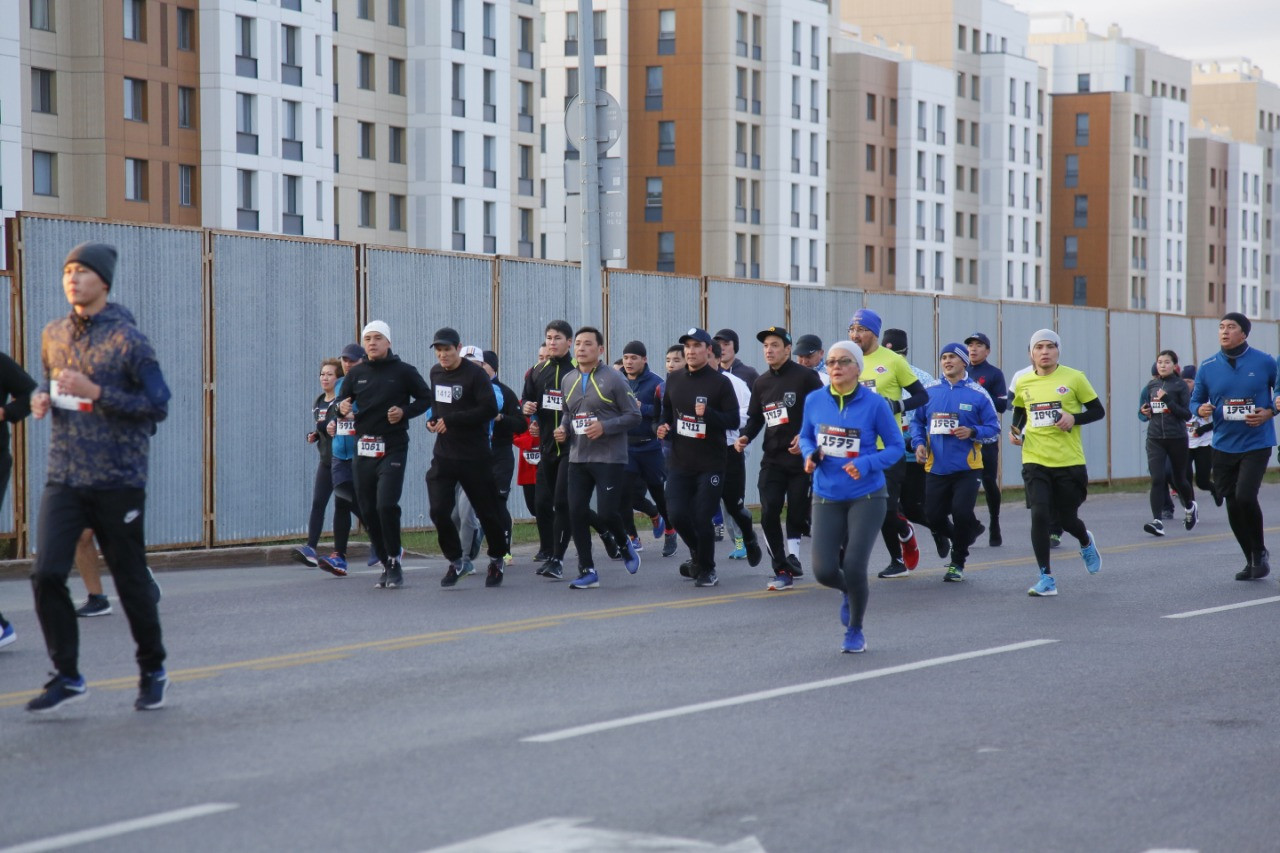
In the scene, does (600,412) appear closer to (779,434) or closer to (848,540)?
(779,434)

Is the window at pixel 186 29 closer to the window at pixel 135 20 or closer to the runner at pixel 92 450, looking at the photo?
the window at pixel 135 20

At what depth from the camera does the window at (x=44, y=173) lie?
61531 millimetres

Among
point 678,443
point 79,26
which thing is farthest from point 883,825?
point 79,26

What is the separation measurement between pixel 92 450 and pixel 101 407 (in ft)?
0.68

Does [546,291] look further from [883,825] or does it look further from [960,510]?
[883,825]

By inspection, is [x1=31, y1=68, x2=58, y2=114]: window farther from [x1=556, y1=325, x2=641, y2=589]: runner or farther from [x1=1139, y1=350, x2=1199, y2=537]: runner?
[x1=556, y1=325, x2=641, y2=589]: runner

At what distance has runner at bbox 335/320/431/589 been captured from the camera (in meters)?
14.9

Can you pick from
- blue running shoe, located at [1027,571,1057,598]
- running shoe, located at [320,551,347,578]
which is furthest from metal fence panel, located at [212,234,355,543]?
blue running shoe, located at [1027,571,1057,598]

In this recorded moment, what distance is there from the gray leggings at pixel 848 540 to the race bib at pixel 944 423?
4702 millimetres

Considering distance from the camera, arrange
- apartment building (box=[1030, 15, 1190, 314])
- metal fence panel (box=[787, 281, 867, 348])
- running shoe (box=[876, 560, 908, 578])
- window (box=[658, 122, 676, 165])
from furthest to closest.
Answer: apartment building (box=[1030, 15, 1190, 314]) → window (box=[658, 122, 676, 165]) → metal fence panel (box=[787, 281, 867, 348]) → running shoe (box=[876, 560, 908, 578])

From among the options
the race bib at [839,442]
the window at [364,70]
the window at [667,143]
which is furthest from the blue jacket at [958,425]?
the window at [667,143]

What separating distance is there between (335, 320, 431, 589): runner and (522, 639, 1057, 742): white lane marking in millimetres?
5415

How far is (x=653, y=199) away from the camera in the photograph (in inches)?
3762

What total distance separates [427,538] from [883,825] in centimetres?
1423
